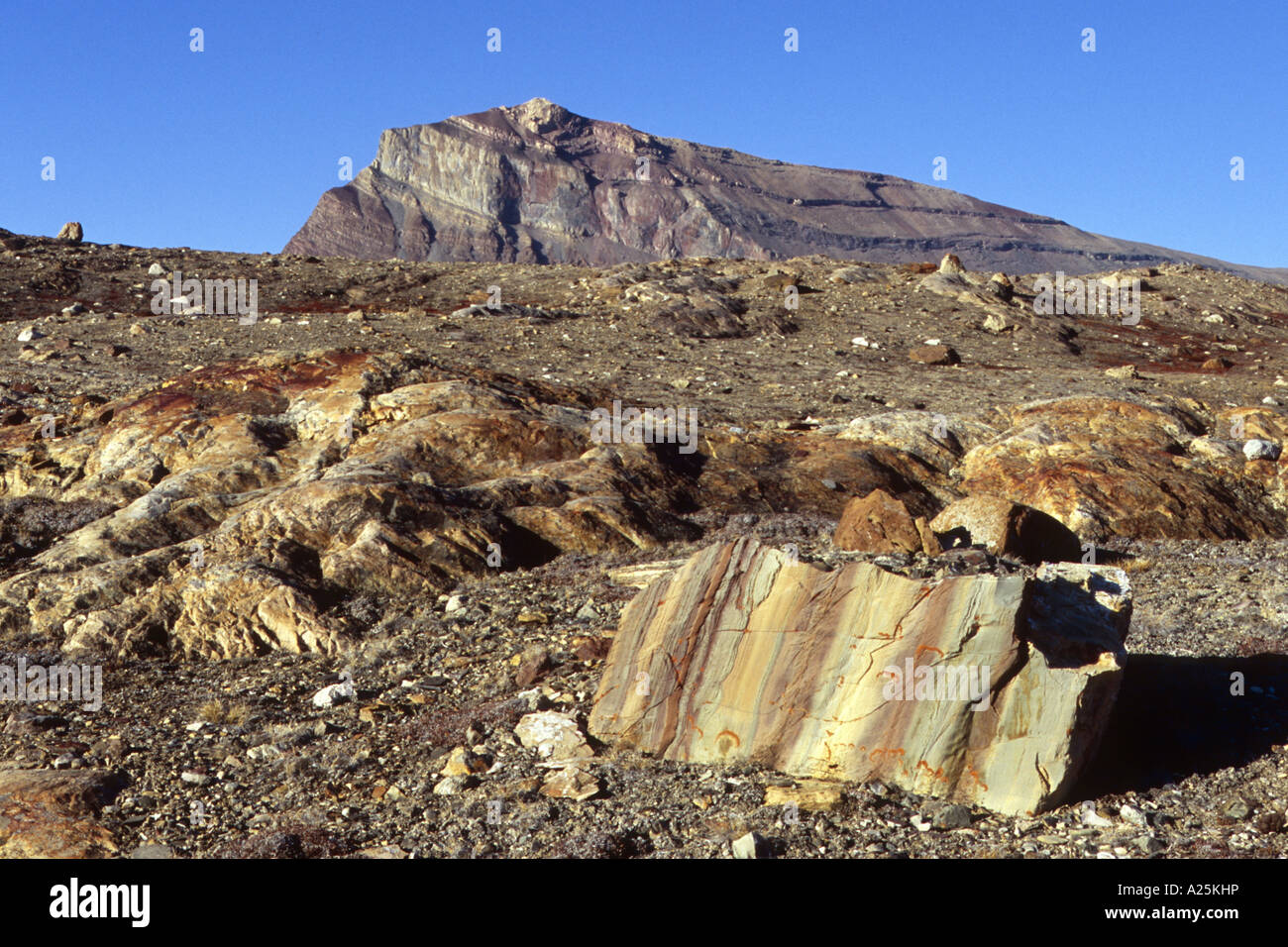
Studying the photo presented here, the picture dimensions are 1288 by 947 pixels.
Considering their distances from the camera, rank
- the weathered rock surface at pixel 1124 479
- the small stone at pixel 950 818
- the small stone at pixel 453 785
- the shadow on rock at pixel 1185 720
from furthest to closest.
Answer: the weathered rock surface at pixel 1124 479, the small stone at pixel 453 785, the shadow on rock at pixel 1185 720, the small stone at pixel 950 818

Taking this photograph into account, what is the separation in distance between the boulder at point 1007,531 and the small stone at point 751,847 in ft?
25.4

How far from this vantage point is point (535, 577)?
14.6 m

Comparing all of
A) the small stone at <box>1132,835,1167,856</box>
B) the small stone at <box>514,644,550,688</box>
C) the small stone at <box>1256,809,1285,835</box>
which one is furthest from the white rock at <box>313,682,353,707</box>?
the small stone at <box>1256,809,1285,835</box>

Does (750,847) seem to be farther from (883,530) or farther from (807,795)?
(883,530)

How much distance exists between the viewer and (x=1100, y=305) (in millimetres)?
45312

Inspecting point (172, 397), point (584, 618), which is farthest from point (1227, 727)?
point (172, 397)

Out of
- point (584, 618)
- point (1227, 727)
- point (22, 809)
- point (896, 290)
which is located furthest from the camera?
point (896, 290)

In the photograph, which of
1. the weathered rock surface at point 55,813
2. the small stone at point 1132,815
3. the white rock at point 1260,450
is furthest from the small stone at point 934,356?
the weathered rock surface at point 55,813

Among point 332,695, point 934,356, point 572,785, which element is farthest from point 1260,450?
point 332,695

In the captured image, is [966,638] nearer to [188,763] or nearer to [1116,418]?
[188,763]

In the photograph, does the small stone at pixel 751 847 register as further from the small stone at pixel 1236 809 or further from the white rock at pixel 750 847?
the small stone at pixel 1236 809

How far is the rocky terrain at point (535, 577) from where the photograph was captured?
8742 millimetres

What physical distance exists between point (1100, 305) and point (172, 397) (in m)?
38.0

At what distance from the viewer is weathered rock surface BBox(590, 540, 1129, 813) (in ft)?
28.3
